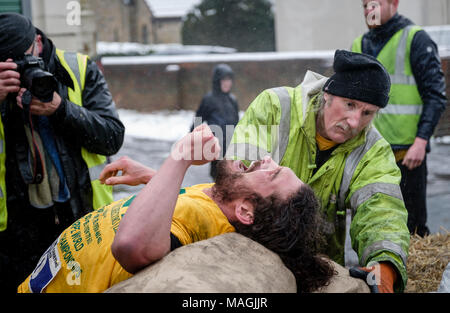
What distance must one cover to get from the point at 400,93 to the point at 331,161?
1.53m

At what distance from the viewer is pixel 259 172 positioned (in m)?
1.97

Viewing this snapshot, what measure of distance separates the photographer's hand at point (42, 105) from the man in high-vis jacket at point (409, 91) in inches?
72.3

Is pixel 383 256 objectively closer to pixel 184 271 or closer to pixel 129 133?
pixel 184 271

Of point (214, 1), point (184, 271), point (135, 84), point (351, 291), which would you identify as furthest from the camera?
point (214, 1)

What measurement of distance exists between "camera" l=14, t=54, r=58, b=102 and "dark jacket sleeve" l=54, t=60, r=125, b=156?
0.09 metres

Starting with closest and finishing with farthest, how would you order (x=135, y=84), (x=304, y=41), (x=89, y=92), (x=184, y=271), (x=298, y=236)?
(x=184, y=271), (x=298, y=236), (x=89, y=92), (x=135, y=84), (x=304, y=41)

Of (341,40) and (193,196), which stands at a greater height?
(341,40)

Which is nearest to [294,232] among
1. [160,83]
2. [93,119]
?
[93,119]

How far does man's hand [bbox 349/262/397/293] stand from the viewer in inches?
70.7

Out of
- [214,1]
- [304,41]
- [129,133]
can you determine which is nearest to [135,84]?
[129,133]

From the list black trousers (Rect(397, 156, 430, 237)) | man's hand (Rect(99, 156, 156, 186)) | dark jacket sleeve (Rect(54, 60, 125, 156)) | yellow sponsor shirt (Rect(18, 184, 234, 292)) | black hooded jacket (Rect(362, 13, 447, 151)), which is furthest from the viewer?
black trousers (Rect(397, 156, 430, 237))

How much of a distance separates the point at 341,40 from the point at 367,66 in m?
11.9

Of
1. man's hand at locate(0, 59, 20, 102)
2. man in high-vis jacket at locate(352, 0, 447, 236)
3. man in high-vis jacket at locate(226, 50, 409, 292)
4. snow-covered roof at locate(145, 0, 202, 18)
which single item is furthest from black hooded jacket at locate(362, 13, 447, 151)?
snow-covered roof at locate(145, 0, 202, 18)

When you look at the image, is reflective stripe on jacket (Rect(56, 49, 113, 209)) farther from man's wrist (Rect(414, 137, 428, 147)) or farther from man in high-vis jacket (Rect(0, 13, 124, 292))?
man's wrist (Rect(414, 137, 428, 147))
